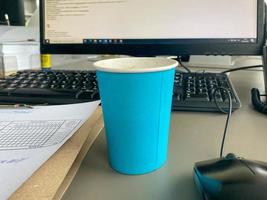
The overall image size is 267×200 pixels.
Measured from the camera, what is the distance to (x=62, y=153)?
333 millimetres

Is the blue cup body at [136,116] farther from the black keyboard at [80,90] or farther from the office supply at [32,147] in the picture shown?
the black keyboard at [80,90]

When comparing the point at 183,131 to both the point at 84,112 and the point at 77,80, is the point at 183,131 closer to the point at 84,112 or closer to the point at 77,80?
the point at 84,112

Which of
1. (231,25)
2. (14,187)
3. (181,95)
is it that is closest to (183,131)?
(181,95)

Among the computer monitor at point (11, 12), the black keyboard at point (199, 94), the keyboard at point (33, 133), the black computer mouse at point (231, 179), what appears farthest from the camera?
the computer monitor at point (11, 12)

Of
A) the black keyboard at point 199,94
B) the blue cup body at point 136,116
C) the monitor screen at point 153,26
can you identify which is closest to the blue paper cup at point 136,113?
the blue cup body at point 136,116

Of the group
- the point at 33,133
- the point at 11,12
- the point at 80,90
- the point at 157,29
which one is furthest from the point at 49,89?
the point at 11,12

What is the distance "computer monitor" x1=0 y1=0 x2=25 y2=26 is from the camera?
142 centimetres

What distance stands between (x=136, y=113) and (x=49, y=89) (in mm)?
333

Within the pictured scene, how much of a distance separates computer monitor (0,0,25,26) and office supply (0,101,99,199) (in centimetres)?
113

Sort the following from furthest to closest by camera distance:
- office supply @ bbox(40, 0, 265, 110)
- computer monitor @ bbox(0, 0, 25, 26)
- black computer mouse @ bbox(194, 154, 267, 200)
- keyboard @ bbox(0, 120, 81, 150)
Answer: computer monitor @ bbox(0, 0, 25, 26)
office supply @ bbox(40, 0, 265, 110)
keyboard @ bbox(0, 120, 81, 150)
black computer mouse @ bbox(194, 154, 267, 200)

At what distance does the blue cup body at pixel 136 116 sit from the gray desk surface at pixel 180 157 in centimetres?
2

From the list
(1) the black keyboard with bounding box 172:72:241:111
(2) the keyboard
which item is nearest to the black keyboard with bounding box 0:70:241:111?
(1) the black keyboard with bounding box 172:72:241:111

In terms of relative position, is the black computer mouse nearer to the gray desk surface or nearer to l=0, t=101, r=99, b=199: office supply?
the gray desk surface

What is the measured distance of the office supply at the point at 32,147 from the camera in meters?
0.26
